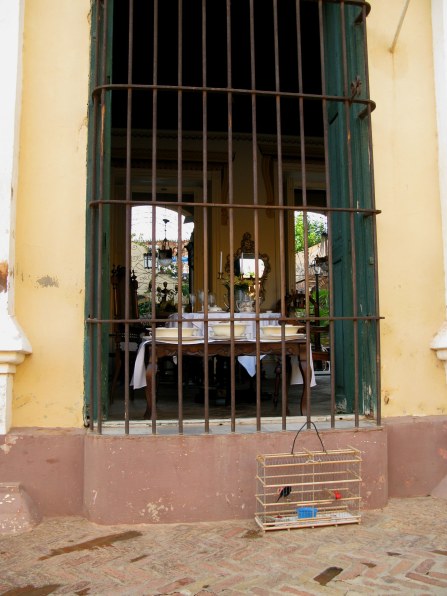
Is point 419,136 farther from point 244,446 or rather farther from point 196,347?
point 244,446

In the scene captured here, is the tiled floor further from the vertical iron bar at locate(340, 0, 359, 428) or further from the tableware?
Result: the vertical iron bar at locate(340, 0, 359, 428)

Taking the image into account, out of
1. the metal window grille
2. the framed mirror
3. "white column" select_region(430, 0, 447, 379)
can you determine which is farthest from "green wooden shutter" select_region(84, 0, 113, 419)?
the framed mirror

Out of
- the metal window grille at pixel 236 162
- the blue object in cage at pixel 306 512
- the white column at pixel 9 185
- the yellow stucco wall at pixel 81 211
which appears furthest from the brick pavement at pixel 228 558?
the white column at pixel 9 185

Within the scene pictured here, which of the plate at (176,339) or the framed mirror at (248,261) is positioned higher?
the framed mirror at (248,261)

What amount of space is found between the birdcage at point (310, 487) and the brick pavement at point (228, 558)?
0.33 feet

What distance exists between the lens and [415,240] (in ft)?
13.2

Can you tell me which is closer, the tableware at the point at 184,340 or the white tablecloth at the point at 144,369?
the tableware at the point at 184,340

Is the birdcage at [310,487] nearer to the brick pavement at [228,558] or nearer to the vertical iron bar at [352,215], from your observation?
the brick pavement at [228,558]

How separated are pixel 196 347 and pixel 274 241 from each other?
5931 mm

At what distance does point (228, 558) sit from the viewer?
276 centimetres

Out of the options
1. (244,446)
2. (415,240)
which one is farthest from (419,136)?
(244,446)

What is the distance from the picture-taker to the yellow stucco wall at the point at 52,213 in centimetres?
356

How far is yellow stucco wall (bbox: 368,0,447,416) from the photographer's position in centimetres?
392

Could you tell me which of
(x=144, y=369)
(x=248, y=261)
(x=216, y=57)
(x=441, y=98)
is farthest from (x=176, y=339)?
(x=248, y=261)
